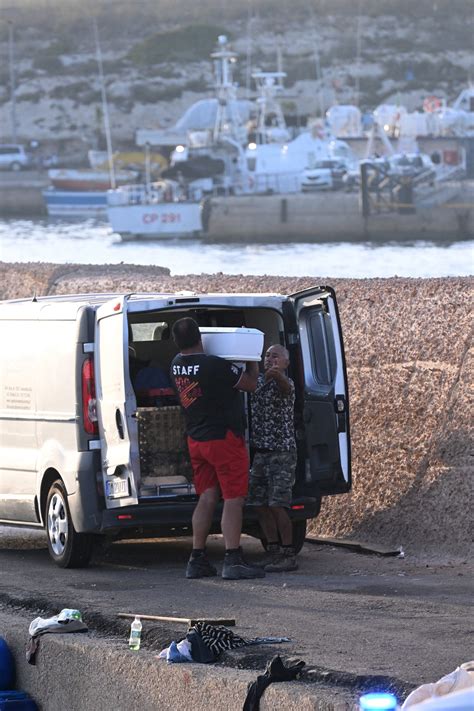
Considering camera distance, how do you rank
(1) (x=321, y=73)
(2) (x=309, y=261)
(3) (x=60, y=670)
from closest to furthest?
(3) (x=60, y=670)
(2) (x=309, y=261)
(1) (x=321, y=73)

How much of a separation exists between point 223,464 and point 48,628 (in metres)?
2.14

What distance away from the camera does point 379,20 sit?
106 metres

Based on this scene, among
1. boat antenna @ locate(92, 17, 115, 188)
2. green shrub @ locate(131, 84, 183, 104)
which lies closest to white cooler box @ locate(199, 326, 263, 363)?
boat antenna @ locate(92, 17, 115, 188)

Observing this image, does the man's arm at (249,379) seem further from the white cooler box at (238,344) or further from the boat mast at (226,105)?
the boat mast at (226,105)

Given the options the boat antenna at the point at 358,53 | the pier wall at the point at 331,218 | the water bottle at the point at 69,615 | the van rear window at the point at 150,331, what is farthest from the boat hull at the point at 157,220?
the water bottle at the point at 69,615

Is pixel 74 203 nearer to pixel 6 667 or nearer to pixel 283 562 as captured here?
pixel 283 562

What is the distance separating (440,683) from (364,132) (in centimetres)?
9950

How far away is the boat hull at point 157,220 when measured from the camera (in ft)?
287

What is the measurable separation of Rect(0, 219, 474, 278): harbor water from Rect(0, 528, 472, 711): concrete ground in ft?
162

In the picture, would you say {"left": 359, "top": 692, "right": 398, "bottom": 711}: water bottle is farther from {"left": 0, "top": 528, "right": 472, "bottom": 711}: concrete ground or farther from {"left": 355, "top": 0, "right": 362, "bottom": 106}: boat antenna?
{"left": 355, "top": 0, "right": 362, "bottom": 106}: boat antenna

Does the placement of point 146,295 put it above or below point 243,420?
above

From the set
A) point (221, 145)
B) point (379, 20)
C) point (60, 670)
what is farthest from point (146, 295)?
point (379, 20)

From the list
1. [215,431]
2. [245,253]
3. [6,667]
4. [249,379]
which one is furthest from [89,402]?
[245,253]

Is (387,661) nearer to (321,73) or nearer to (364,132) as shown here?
(364,132)
